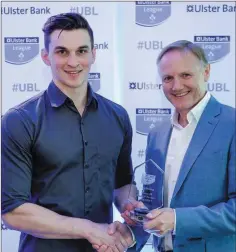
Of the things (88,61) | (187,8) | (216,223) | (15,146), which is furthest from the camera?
(187,8)

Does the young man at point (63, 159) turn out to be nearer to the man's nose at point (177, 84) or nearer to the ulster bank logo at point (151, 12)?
the man's nose at point (177, 84)

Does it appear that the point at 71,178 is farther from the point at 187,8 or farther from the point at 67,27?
the point at 187,8

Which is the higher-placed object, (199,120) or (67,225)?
(199,120)

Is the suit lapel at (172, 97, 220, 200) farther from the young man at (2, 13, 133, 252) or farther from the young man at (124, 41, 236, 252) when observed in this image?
the young man at (2, 13, 133, 252)

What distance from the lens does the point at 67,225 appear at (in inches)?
61.0

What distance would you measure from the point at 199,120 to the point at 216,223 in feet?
1.19

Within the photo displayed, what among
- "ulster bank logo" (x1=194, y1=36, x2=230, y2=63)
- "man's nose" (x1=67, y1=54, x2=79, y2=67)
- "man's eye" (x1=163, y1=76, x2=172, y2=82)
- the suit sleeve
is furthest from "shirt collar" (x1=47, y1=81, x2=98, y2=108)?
"ulster bank logo" (x1=194, y1=36, x2=230, y2=63)

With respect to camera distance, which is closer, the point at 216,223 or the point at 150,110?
the point at 216,223

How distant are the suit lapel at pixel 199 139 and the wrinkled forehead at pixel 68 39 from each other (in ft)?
1.81

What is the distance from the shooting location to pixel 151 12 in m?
2.03

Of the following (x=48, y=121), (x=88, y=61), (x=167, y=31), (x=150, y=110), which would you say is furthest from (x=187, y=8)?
(x=48, y=121)

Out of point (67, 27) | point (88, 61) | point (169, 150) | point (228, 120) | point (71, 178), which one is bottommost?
point (71, 178)

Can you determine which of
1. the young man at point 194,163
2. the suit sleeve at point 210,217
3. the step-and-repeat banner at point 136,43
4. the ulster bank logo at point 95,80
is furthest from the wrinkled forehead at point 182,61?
the ulster bank logo at point 95,80

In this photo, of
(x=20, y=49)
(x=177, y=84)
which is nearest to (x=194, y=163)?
(x=177, y=84)
